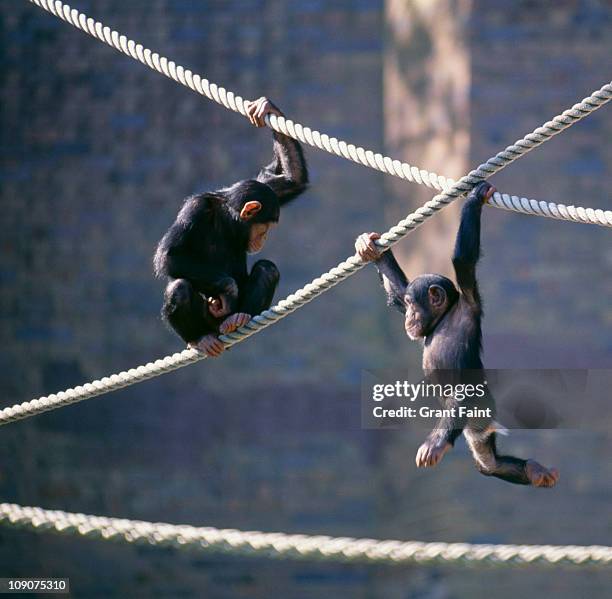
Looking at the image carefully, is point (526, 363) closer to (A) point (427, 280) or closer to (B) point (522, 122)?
(B) point (522, 122)

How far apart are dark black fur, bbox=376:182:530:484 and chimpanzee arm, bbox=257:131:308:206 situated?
1.90 ft

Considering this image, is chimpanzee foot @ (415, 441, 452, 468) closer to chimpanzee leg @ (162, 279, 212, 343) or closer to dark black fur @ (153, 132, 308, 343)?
dark black fur @ (153, 132, 308, 343)

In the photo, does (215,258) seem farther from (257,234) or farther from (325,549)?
(325,549)

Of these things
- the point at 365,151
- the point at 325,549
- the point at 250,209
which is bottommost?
the point at 325,549

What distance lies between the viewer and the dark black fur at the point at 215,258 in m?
6.62

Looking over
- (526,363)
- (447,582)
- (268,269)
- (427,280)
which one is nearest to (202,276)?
(268,269)

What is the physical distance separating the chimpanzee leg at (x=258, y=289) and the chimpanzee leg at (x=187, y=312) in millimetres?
202

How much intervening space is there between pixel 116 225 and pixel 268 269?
17.2ft

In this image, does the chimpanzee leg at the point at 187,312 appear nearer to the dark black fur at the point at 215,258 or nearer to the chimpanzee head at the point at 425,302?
the dark black fur at the point at 215,258

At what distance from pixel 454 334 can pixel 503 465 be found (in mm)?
694

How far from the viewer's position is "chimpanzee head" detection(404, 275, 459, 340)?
680 centimetres

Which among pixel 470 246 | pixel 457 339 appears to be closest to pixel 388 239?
pixel 470 246

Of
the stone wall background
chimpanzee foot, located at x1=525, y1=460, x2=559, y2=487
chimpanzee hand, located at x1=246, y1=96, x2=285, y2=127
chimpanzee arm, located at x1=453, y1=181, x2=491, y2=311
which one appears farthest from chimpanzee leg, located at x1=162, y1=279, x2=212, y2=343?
the stone wall background

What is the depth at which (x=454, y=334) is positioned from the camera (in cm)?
677
